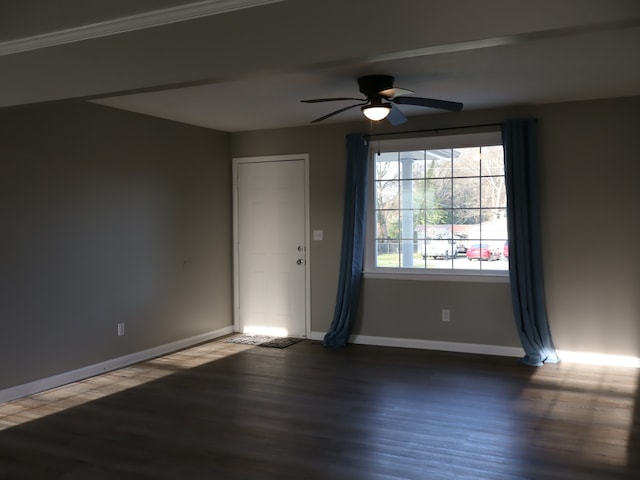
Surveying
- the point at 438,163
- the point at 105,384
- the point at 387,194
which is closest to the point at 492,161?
the point at 438,163

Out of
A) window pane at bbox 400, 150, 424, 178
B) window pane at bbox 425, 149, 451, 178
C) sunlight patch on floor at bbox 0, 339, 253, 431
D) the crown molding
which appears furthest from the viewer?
window pane at bbox 400, 150, 424, 178

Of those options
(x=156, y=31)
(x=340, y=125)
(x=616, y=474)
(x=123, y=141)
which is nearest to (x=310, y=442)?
(x=616, y=474)

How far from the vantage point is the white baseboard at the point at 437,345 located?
5668 millimetres

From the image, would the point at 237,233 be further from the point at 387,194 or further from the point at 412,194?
the point at 412,194

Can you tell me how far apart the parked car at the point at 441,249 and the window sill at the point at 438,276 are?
6.8 inches

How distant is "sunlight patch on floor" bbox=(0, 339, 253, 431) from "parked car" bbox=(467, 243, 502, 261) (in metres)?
2.57

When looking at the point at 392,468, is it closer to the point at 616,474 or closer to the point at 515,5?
the point at 616,474

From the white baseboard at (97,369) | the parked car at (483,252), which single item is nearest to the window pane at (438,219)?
the parked car at (483,252)

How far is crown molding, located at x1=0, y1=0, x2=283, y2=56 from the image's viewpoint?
9.71 feet

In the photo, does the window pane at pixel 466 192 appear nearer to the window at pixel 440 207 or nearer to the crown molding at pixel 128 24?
the window at pixel 440 207

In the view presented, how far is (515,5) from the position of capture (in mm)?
2383

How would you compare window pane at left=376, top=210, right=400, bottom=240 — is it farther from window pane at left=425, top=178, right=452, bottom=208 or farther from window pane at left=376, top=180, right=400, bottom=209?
window pane at left=425, top=178, right=452, bottom=208

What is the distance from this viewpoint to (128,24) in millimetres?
3230

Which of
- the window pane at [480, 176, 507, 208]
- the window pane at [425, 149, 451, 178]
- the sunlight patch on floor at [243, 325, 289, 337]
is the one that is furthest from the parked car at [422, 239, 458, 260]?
the sunlight patch on floor at [243, 325, 289, 337]
